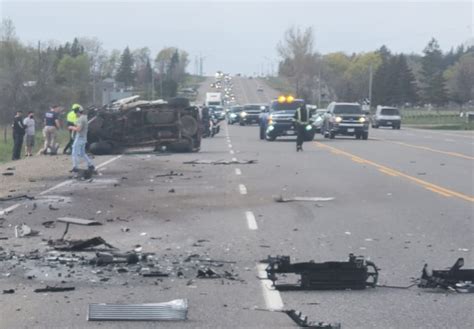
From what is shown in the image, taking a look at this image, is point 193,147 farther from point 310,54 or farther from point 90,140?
point 310,54

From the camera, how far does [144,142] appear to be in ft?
118

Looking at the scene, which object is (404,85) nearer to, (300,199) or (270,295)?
(300,199)

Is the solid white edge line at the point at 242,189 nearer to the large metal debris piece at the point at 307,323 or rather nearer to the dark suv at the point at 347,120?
the large metal debris piece at the point at 307,323

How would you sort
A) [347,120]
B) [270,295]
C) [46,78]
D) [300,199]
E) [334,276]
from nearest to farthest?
[270,295], [334,276], [300,199], [347,120], [46,78]

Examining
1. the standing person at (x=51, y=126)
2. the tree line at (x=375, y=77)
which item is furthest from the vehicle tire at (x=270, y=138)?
the tree line at (x=375, y=77)

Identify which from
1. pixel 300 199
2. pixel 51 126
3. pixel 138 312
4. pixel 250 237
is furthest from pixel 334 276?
pixel 51 126

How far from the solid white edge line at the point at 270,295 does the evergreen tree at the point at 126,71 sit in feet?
401

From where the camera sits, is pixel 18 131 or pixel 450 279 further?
pixel 18 131

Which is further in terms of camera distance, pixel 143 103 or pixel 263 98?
pixel 263 98

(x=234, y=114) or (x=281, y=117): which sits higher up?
(x=281, y=117)

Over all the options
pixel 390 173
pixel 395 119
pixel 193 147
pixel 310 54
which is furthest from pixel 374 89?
pixel 390 173

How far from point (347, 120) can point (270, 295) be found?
132ft

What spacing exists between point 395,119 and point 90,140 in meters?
42.3

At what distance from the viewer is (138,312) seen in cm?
813
